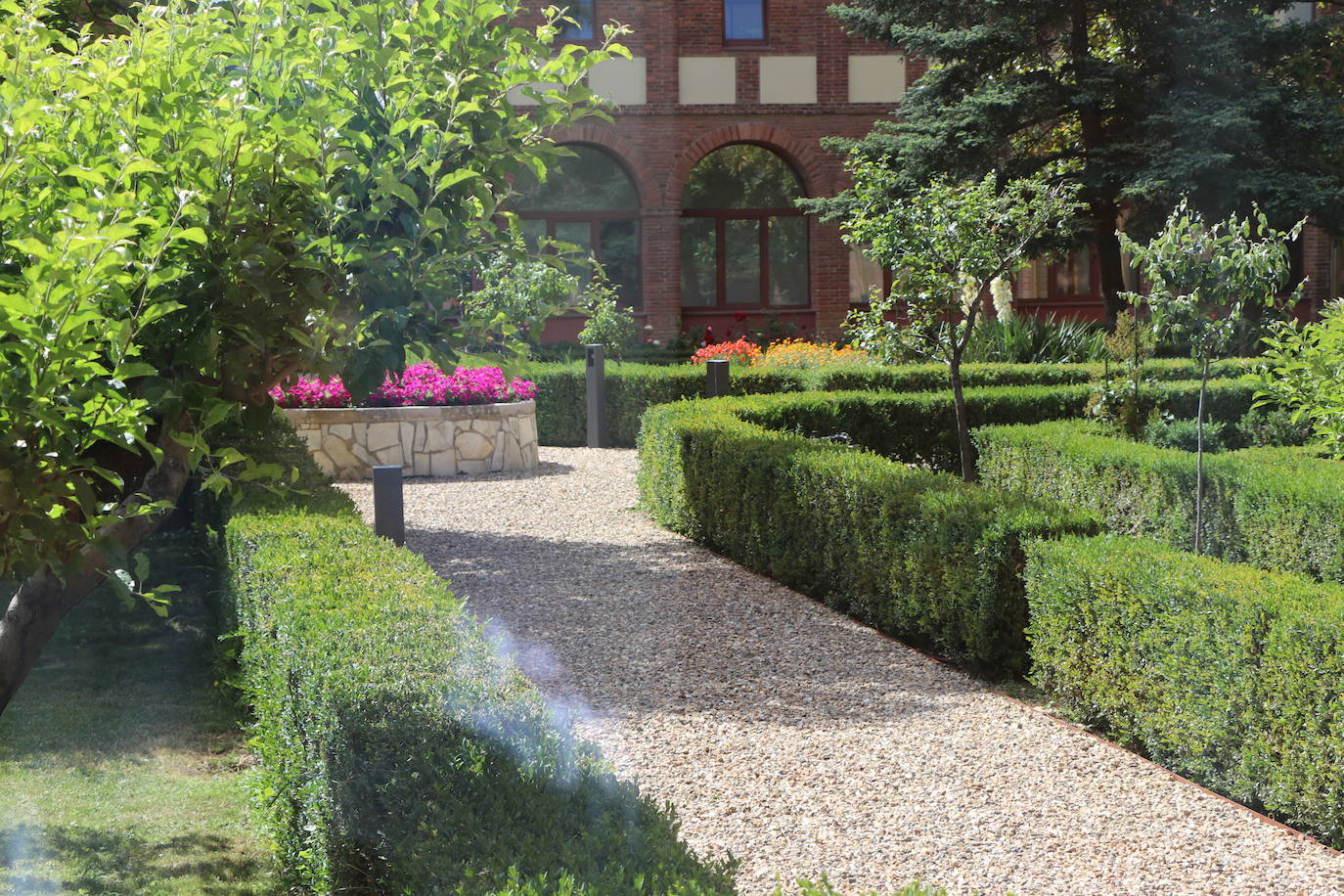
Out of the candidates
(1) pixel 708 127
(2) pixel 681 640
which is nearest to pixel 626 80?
(1) pixel 708 127

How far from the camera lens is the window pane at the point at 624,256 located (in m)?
22.5

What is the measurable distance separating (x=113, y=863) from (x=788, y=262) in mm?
20168

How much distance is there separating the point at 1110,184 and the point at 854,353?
4269 mm

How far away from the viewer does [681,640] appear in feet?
21.2

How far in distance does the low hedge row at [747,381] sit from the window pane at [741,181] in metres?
8.14

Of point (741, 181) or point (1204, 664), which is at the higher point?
point (741, 181)

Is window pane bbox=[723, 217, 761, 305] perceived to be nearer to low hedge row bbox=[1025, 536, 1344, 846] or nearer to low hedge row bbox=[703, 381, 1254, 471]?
low hedge row bbox=[703, 381, 1254, 471]

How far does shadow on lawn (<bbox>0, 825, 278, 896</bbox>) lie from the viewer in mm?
3828

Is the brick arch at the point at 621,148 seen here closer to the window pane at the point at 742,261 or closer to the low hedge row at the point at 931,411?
the window pane at the point at 742,261

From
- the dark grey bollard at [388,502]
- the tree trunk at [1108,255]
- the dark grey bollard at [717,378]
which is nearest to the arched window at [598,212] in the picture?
the tree trunk at [1108,255]

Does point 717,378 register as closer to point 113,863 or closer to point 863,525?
point 863,525

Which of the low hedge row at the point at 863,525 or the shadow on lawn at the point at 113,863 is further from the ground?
the low hedge row at the point at 863,525

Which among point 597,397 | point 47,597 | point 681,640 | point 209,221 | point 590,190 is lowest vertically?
point 681,640

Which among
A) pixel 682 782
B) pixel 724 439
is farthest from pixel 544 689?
pixel 724 439
